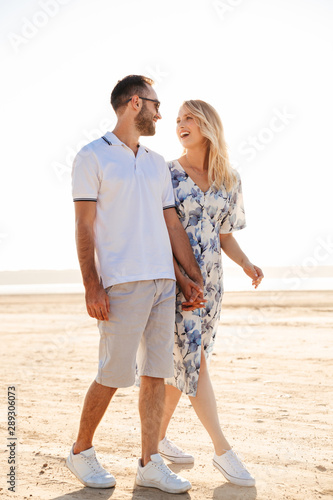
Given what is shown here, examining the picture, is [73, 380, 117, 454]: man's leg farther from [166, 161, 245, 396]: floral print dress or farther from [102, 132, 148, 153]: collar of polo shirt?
[102, 132, 148, 153]: collar of polo shirt

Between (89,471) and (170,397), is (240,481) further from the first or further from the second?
(89,471)

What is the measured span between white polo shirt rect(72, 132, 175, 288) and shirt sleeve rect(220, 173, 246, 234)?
2.35 ft

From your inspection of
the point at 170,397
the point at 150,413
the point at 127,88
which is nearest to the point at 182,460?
the point at 170,397

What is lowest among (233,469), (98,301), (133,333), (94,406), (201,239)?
(233,469)

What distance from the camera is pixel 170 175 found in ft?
11.9

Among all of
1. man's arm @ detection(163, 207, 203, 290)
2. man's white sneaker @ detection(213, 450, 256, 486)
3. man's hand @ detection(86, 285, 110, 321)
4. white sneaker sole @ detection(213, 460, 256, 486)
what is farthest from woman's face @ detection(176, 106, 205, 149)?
white sneaker sole @ detection(213, 460, 256, 486)

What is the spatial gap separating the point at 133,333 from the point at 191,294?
0.48 metres

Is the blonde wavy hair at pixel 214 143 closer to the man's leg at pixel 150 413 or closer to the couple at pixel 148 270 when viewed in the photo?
the couple at pixel 148 270

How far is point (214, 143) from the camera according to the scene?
12.2 ft

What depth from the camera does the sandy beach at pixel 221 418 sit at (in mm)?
3318

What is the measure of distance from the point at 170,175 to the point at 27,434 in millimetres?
2233

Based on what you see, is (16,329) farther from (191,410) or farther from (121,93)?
(121,93)

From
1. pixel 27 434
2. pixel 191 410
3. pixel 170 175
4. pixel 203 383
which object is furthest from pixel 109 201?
pixel 191 410

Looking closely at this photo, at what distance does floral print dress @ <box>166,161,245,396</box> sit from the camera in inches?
143
